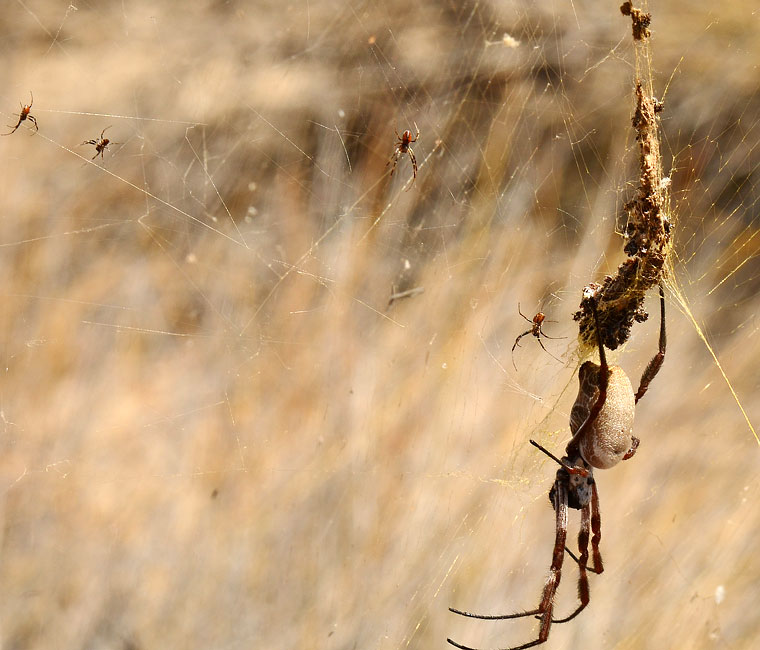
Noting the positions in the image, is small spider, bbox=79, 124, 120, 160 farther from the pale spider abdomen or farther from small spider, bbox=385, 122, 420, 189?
the pale spider abdomen

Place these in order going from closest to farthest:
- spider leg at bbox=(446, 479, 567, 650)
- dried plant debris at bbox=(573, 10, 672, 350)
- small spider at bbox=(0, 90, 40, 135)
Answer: dried plant debris at bbox=(573, 10, 672, 350)
spider leg at bbox=(446, 479, 567, 650)
small spider at bbox=(0, 90, 40, 135)

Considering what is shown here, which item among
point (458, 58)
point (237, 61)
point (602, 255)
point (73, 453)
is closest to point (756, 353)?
point (602, 255)

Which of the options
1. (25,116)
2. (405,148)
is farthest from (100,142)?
(405,148)

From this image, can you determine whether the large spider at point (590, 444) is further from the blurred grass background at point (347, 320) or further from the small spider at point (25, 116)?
the small spider at point (25, 116)

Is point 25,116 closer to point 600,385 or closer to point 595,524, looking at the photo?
point 600,385

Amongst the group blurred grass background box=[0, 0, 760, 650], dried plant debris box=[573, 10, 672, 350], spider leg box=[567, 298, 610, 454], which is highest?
dried plant debris box=[573, 10, 672, 350]

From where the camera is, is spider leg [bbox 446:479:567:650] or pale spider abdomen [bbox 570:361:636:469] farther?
spider leg [bbox 446:479:567:650]

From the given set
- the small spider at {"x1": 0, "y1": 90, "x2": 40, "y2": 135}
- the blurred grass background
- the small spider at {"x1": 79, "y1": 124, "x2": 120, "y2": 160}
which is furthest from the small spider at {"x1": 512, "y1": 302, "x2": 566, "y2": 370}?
the small spider at {"x1": 0, "y1": 90, "x2": 40, "y2": 135}

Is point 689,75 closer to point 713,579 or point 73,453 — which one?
point 713,579
